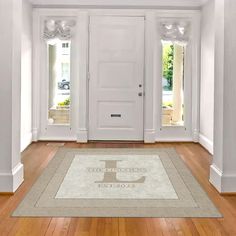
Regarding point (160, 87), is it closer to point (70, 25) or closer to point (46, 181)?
point (70, 25)

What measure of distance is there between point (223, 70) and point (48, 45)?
397cm

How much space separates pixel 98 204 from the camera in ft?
12.6

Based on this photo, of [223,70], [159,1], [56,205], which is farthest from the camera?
[159,1]

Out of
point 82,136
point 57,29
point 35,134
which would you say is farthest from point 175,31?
point 35,134

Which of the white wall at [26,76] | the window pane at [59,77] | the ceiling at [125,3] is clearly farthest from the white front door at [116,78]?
the white wall at [26,76]

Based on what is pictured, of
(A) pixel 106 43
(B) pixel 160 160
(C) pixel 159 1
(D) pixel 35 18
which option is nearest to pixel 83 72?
(A) pixel 106 43

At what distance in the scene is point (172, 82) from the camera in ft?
24.5

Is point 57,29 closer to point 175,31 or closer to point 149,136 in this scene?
point 175,31

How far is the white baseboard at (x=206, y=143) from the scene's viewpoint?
644 cm

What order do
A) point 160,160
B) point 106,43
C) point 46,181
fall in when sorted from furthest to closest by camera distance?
point 106,43, point 160,160, point 46,181

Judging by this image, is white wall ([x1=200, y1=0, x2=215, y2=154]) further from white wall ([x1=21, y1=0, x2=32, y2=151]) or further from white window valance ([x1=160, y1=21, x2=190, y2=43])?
white wall ([x1=21, y1=0, x2=32, y2=151])

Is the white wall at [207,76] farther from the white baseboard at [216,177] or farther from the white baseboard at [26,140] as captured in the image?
the white baseboard at [26,140]

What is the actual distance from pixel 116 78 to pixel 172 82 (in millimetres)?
963

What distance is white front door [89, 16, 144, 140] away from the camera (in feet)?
24.2
